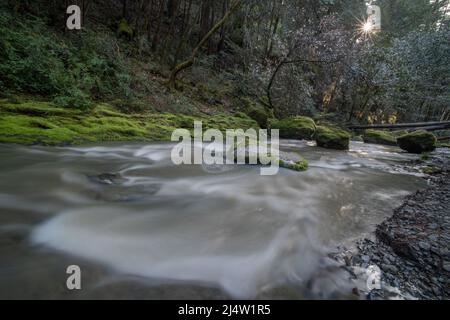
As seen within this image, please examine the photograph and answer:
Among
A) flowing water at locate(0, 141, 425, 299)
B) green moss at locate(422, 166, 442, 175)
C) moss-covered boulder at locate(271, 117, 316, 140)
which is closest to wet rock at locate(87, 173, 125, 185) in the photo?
flowing water at locate(0, 141, 425, 299)

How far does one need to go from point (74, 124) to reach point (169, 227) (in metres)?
4.62

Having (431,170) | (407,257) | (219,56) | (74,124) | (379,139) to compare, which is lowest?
(407,257)

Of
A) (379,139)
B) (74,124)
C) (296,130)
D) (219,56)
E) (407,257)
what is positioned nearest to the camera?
(407,257)

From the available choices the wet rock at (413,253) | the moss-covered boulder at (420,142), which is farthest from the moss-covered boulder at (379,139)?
the wet rock at (413,253)

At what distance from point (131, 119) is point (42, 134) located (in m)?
2.72

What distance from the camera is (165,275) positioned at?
2070 millimetres

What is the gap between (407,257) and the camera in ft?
Answer: 8.12

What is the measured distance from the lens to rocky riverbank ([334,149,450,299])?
2072mm

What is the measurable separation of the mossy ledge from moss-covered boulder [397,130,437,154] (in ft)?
28.6

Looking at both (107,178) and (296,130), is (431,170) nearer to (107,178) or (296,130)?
(296,130)

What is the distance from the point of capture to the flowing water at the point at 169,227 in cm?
197

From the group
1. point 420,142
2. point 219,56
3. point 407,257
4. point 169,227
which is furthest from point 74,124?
point 219,56

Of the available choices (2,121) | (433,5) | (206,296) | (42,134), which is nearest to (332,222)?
(206,296)
